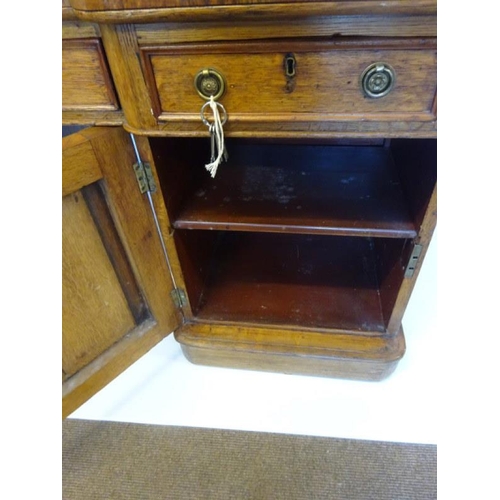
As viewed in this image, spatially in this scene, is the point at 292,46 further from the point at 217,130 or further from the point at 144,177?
the point at 144,177

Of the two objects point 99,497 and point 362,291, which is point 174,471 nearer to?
point 99,497

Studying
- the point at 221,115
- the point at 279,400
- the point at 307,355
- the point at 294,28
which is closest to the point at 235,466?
the point at 279,400

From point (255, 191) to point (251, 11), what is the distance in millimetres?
407

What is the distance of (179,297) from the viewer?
2.87 ft

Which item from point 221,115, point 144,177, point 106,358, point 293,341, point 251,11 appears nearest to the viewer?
point 251,11

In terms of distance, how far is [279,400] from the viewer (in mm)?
Answer: 917

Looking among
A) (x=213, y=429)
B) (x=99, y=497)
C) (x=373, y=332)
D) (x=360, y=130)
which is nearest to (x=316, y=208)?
(x=360, y=130)

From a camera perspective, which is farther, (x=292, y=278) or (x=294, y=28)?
(x=292, y=278)

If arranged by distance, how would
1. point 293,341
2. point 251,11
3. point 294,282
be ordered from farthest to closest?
point 294,282, point 293,341, point 251,11

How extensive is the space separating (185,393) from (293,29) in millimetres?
840

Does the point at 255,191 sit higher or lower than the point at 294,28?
lower

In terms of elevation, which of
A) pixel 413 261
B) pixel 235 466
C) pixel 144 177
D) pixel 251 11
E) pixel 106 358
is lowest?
pixel 235 466

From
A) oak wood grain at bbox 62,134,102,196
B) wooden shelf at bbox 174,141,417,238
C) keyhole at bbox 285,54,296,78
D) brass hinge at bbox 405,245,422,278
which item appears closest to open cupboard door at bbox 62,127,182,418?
oak wood grain at bbox 62,134,102,196

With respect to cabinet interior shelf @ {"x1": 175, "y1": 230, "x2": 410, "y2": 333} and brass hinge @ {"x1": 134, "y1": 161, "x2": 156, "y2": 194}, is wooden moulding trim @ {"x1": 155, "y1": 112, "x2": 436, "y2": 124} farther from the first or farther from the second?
cabinet interior shelf @ {"x1": 175, "y1": 230, "x2": 410, "y2": 333}
